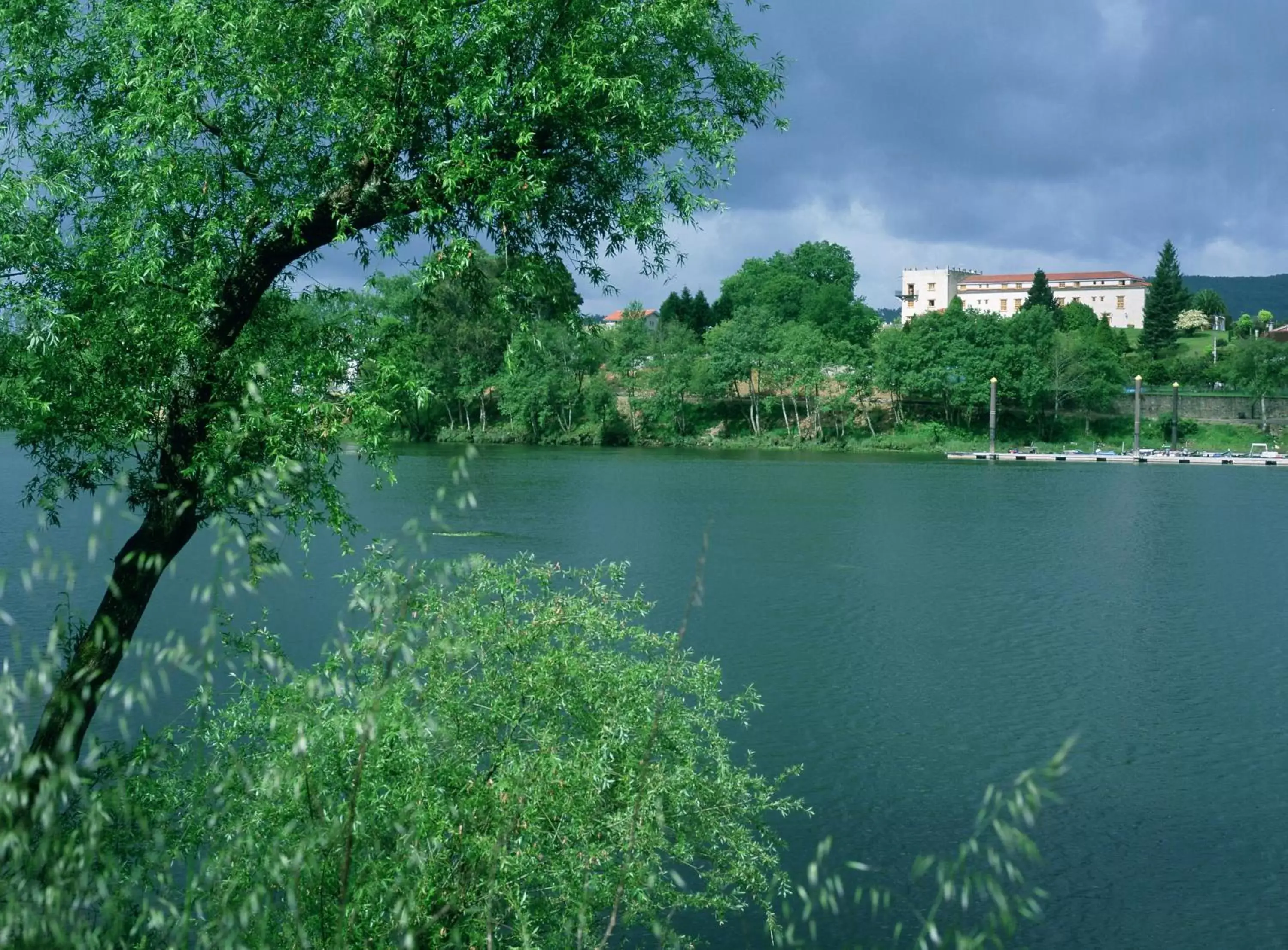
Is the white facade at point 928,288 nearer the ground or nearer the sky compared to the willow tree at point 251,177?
nearer the sky

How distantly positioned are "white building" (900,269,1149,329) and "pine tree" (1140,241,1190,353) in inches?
1388

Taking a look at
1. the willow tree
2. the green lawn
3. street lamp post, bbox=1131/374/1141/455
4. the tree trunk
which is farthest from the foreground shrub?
the green lawn

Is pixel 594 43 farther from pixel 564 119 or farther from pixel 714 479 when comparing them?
pixel 714 479

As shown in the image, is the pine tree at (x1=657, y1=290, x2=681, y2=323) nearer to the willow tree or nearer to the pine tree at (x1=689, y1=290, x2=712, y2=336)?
the pine tree at (x1=689, y1=290, x2=712, y2=336)

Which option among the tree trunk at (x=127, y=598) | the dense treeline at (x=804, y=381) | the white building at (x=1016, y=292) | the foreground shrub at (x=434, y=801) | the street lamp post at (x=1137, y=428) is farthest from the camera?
the white building at (x=1016, y=292)

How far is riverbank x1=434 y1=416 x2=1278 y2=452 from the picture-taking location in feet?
224

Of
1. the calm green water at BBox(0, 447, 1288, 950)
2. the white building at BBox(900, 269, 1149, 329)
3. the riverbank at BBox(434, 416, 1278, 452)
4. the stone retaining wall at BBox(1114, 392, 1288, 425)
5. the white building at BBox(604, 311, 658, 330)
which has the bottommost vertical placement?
the calm green water at BBox(0, 447, 1288, 950)

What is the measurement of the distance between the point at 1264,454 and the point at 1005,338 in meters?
14.7

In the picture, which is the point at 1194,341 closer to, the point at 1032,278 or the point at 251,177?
the point at 1032,278

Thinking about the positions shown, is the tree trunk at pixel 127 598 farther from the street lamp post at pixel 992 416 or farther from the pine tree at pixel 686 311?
the pine tree at pixel 686 311

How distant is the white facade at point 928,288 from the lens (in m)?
131

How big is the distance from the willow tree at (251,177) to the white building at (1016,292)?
124 metres

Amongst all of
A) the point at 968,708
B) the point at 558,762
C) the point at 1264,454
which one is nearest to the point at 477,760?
the point at 558,762

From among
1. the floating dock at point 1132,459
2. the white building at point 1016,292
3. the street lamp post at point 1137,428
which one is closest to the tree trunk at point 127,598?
the floating dock at point 1132,459
